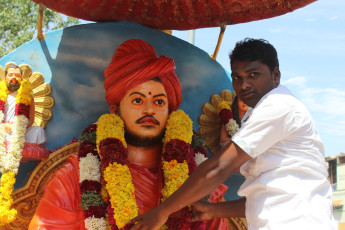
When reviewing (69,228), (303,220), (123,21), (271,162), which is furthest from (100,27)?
(303,220)

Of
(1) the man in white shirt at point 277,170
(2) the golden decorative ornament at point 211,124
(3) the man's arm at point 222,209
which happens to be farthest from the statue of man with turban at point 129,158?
(1) the man in white shirt at point 277,170

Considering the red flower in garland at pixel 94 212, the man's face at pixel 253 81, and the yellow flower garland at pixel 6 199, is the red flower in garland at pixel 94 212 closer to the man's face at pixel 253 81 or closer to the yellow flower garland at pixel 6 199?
the yellow flower garland at pixel 6 199

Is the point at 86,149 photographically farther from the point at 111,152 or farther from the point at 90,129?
the point at 111,152

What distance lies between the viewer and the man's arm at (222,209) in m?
2.78

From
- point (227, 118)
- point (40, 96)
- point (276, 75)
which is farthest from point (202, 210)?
point (40, 96)

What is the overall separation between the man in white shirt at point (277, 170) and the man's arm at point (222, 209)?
20.5 inches

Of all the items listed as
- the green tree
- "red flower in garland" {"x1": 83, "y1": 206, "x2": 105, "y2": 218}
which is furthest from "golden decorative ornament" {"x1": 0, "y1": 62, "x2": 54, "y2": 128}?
the green tree

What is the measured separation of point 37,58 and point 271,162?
2819 mm

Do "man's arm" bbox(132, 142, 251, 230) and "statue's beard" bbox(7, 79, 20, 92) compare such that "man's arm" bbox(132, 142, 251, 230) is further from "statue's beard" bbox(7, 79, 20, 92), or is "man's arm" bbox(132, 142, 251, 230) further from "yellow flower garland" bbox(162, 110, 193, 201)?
"statue's beard" bbox(7, 79, 20, 92)

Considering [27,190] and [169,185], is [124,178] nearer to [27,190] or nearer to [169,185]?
[169,185]

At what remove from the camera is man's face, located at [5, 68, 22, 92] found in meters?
3.80

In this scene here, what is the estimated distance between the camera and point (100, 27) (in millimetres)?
4250

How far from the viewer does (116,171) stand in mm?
3191

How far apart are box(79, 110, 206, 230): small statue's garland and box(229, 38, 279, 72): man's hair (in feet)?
3.52
